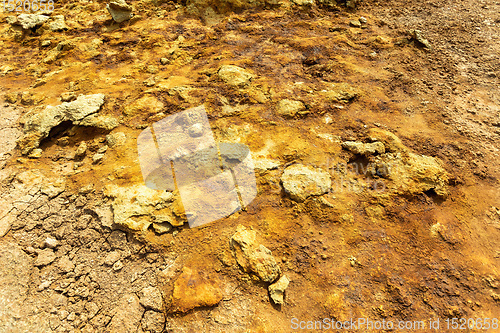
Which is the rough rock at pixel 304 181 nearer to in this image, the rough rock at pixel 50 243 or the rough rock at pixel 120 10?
the rough rock at pixel 50 243

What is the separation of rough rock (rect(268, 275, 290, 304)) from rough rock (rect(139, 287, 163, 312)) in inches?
38.3

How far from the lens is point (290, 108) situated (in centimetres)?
367

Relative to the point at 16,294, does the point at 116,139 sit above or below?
above

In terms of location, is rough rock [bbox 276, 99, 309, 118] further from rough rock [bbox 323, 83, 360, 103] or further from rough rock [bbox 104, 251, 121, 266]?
rough rock [bbox 104, 251, 121, 266]

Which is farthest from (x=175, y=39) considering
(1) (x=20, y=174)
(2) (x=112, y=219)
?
(2) (x=112, y=219)

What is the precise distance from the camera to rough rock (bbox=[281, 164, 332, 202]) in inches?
111

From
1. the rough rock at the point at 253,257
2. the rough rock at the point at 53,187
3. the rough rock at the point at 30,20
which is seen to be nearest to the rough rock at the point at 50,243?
the rough rock at the point at 53,187

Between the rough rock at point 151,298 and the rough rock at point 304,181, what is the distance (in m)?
1.62

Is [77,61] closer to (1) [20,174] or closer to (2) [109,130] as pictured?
(2) [109,130]

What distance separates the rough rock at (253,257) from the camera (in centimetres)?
232

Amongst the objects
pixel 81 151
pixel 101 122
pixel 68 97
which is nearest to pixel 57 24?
pixel 68 97

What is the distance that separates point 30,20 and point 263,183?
635 cm

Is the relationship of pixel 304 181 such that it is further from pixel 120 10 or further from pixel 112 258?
pixel 120 10

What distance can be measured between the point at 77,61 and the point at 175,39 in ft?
6.01
